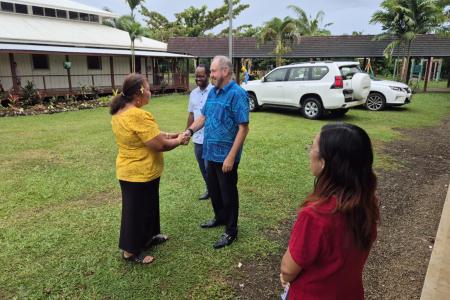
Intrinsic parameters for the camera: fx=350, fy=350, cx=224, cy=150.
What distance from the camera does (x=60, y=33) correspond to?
19.1 metres

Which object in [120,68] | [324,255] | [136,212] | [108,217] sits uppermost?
[120,68]

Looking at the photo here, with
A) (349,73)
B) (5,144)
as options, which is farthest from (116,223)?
(349,73)

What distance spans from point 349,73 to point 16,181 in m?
9.22

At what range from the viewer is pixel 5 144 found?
7836 mm

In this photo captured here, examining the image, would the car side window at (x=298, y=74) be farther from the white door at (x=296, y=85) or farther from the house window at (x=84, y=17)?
the house window at (x=84, y=17)

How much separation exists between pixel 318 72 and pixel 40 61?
1414 centimetres

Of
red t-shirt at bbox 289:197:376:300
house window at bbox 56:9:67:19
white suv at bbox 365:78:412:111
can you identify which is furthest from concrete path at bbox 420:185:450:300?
house window at bbox 56:9:67:19

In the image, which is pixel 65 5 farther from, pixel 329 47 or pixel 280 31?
pixel 329 47

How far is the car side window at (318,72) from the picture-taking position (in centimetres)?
1062

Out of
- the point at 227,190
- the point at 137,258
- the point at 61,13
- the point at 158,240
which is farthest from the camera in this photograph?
the point at 61,13

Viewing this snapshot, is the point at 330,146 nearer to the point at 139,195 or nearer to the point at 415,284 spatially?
the point at 139,195

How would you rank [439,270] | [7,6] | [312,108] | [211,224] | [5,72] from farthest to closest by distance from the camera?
[7,6]
[5,72]
[312,108]
[211,224]
[439,270]

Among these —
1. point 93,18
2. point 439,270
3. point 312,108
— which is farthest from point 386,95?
point 93,18

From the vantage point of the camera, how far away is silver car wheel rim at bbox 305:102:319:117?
11.0 m
